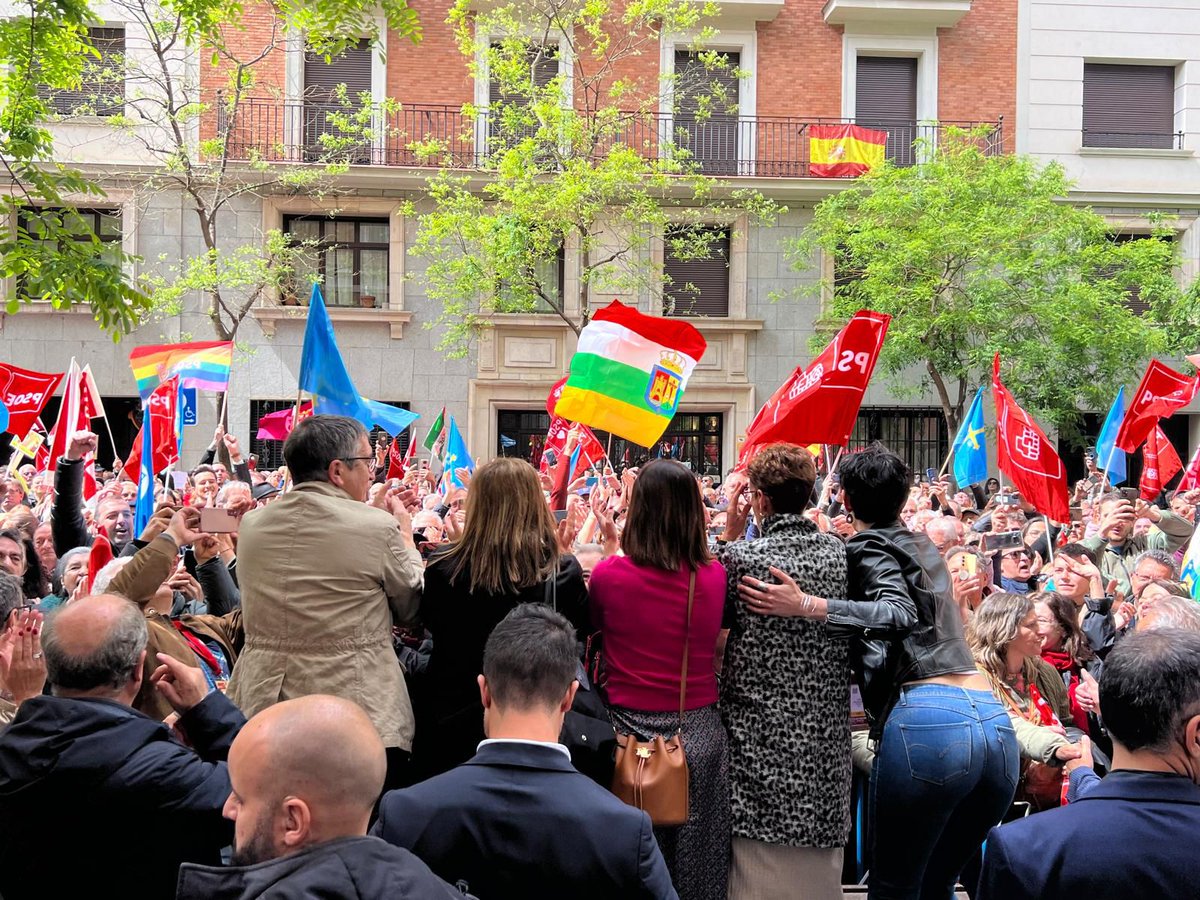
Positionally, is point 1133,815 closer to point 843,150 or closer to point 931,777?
point 931,777

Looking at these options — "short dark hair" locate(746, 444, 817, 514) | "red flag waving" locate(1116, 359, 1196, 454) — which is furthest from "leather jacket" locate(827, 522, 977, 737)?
"red flag waving" locate(1116, 359, 1196, 454)

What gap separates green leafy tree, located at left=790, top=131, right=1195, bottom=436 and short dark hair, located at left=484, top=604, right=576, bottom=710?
17439 millimetres

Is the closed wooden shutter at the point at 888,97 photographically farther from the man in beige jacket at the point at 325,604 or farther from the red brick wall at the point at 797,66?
the man in beige jacket at the point at 325,604

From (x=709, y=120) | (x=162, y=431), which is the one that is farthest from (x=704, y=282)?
(x=162, y=431)

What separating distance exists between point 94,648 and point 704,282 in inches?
801

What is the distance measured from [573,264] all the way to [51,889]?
784 inches

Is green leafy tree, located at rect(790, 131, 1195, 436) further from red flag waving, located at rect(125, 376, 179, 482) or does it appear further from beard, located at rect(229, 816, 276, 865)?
beard, located at rect(229, 816, 276, 865)

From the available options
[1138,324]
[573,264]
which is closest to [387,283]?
[573,264]

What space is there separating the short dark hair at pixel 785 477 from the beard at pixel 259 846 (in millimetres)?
2064

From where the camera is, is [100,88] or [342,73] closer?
[100,88]

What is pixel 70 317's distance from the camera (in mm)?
20625

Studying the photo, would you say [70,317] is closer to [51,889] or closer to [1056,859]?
[51,889]

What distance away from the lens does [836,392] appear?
20.9ft

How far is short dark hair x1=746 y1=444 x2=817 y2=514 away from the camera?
3.60 metres
